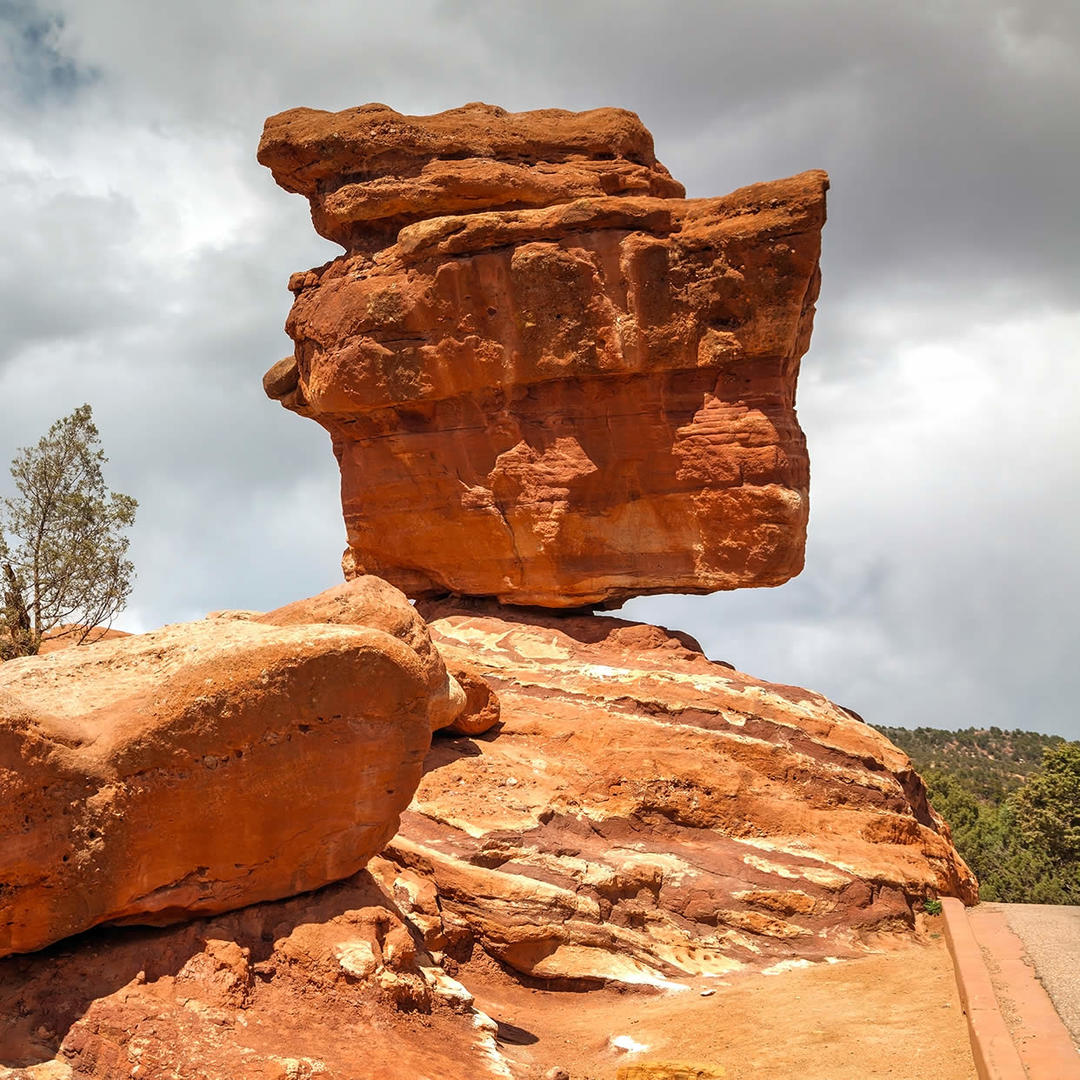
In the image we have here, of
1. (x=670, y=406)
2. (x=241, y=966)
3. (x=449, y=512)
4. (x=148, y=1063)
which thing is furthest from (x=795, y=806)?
(x=148, y=1063)

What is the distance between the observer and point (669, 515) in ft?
52.9

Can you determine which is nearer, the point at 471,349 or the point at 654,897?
the point at 654,897

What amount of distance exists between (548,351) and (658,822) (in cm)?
656

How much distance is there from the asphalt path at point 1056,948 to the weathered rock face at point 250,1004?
3.95m

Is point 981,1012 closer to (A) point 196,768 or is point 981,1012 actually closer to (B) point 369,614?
(A) point 196,768

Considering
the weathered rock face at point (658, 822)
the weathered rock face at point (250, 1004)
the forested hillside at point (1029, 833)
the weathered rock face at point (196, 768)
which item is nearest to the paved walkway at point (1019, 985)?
the weathered rock face at point (658, 822)

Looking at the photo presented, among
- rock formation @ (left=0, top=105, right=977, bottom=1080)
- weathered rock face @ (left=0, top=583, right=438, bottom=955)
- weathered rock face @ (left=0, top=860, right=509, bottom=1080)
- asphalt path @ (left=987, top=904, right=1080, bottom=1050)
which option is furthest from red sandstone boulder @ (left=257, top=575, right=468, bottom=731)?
asphalt path @ (left=987, top=904, right=1080, bottom=1050)

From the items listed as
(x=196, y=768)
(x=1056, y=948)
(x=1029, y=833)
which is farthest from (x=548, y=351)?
(x=1029, y=833)

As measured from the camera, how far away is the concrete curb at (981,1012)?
7.00 m

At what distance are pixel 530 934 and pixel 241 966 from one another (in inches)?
142

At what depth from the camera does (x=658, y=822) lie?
42.4ft

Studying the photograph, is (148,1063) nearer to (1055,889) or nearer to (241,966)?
(241,966)

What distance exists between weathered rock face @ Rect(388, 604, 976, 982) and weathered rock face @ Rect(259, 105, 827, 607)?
156cm

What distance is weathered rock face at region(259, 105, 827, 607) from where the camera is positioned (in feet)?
50.7
